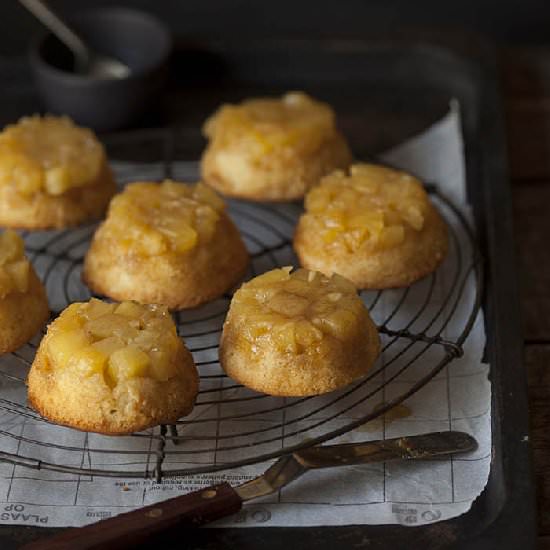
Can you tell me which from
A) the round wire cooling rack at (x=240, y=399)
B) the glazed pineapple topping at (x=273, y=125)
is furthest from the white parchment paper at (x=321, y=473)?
the glazed pineapple topping at (x=273, y=125)

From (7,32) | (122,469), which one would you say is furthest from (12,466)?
(7,32)

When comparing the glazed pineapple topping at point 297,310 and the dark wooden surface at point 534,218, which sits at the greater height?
the glazed pineapple topping at point 297,310

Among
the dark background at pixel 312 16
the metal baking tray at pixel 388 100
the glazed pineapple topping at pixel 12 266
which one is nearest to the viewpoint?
the glazed pineapple topping at pixel 12 266

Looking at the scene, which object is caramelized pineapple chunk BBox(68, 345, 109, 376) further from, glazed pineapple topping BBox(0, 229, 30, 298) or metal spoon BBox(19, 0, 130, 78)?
metal spoon BBox(19, 0, 130, 78)

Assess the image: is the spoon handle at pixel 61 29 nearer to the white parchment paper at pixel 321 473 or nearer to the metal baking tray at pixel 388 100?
the metal baking tray at pixel 388 100

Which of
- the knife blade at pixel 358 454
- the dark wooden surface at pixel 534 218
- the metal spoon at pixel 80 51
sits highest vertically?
the metal spoon at pixel 80 51

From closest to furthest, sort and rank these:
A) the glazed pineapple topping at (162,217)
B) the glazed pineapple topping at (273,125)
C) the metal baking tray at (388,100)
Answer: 1. the glazed pineapple topping at (162,217)
2. the metal baking tray at (388,100)
3. the glazed pineapple topping at (273,125)

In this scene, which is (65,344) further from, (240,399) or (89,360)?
(240,399)

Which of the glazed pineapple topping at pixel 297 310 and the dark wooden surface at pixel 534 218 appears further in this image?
the dark wooden surface at pixel 534 218
